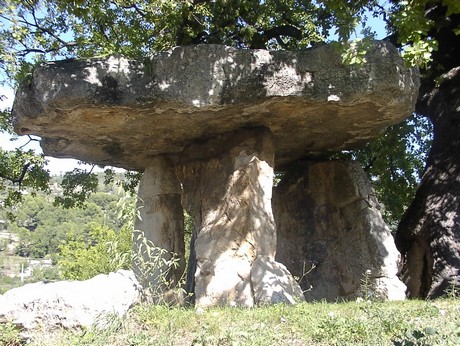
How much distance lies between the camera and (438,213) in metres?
8.63

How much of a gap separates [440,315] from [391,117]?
13.2 ft

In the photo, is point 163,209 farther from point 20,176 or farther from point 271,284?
point 20,176

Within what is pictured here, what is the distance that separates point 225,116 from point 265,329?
4.13 m

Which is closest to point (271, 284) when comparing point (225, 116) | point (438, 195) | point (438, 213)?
point (225, 116)

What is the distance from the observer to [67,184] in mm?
12500

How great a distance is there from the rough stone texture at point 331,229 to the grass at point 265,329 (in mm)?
4500

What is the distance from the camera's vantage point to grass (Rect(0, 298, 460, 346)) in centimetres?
396

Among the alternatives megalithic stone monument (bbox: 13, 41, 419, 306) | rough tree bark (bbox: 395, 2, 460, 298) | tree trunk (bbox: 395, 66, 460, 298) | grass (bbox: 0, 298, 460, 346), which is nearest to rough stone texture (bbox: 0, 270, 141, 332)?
grass (bbox: 0, 298, 460, 346)

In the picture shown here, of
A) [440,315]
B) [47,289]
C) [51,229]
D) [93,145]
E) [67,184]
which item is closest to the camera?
[47,289]

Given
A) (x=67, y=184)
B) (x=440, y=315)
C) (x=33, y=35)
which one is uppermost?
(x=33, y=35)

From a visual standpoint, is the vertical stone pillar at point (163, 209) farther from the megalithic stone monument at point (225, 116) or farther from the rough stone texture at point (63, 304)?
the rough stone texture at point (63, 304)

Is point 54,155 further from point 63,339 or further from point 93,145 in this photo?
point 63,339

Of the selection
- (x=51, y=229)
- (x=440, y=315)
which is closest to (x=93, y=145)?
Answer: (x=440, y=315)

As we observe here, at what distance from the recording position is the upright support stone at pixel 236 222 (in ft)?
24.0
